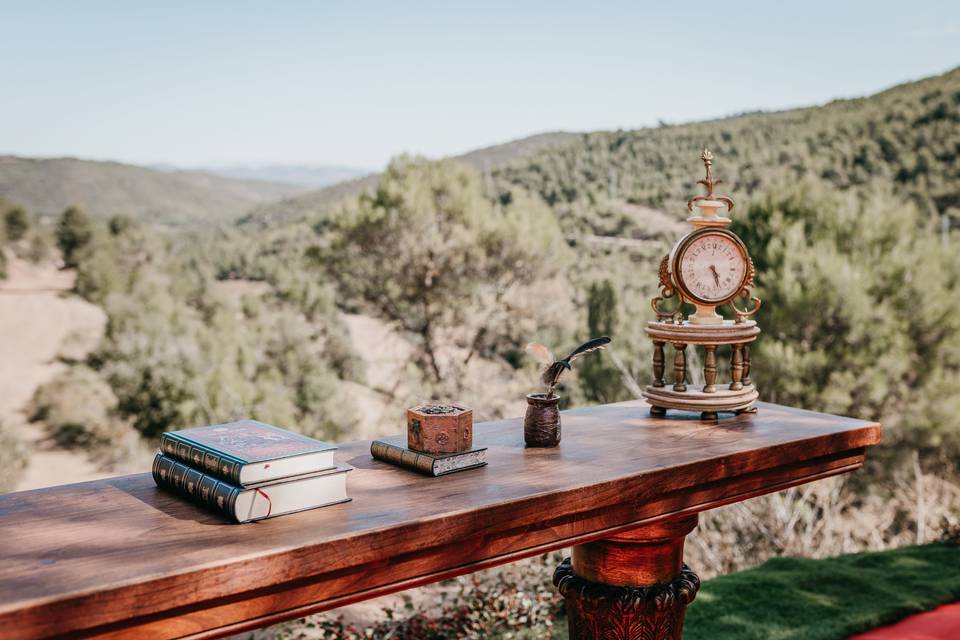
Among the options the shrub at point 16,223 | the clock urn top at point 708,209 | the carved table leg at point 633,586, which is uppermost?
the shrub at point 16,223

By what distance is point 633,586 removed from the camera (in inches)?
65.4

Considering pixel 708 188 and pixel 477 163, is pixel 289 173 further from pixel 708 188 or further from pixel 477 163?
pixel 708 188

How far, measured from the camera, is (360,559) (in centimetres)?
112

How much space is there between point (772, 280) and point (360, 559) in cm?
569

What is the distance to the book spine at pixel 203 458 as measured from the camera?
1.15m

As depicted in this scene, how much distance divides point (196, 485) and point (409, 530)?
0.36m

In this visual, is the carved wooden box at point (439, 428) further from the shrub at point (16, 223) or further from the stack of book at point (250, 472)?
the shrub at point (16, 223)

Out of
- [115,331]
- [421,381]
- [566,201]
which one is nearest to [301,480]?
[421,381]

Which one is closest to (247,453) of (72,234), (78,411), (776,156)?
(78,411)

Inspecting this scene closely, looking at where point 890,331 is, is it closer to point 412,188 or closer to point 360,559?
point 412,188

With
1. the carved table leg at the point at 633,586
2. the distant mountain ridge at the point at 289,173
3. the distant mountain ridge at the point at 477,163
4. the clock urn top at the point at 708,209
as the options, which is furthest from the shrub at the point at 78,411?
the clock urn top at the point at 708,209

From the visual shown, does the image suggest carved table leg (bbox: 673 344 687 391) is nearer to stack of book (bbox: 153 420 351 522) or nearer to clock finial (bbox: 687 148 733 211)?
clock finial (bbox: 687 148 733 211)

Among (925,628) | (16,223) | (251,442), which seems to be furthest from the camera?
(16,223)

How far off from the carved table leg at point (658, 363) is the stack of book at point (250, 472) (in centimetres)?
95
